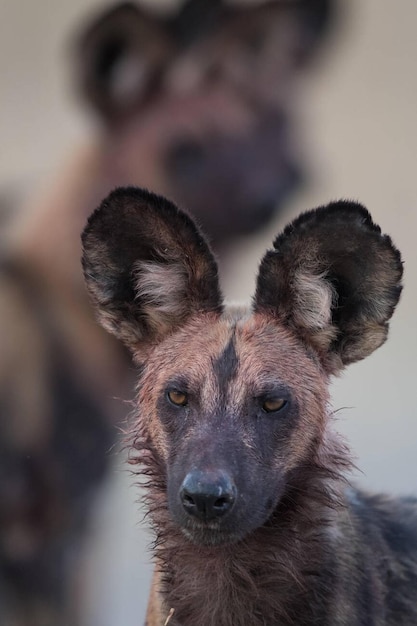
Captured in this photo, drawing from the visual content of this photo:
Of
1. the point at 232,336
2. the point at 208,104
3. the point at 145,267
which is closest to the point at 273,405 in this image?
the point at 232,336

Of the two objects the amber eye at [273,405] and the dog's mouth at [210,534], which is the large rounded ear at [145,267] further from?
the dog's mouth at [210,534]

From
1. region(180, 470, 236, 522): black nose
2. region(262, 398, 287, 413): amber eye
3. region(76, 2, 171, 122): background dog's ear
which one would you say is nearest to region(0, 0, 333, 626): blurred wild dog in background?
region(76, 2, 171, 122): background dog's ear

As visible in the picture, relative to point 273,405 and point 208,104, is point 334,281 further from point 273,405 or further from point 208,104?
point 208,104

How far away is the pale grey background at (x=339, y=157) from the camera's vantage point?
164 inches

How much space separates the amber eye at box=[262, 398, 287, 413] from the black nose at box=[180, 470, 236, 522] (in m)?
0.26

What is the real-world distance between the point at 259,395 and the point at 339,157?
2.48 meters

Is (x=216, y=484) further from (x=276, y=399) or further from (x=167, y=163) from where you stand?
(x=167, y=163)

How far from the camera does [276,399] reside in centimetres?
231

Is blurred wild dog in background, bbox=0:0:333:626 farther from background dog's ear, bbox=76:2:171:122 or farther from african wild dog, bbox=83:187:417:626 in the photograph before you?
african wild dog, bbox=83:187:417:626

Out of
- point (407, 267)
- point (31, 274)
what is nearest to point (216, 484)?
point (407, 267)

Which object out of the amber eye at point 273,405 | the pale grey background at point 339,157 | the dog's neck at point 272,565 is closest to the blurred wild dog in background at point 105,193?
the pale grey background at point 339,157

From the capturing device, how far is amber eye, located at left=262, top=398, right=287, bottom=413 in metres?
2.30

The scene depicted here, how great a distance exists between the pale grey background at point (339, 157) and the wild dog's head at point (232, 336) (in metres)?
1.54

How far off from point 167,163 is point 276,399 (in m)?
2.67
